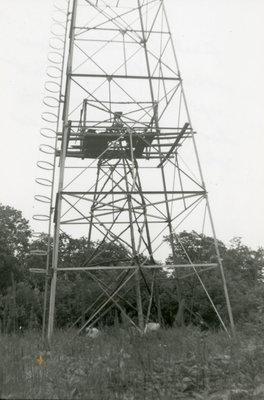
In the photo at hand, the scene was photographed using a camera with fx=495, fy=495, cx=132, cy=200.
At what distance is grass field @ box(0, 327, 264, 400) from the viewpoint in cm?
496

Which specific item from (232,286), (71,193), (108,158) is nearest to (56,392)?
(71,193)

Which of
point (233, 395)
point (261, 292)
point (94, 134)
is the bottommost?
point (233, 395)

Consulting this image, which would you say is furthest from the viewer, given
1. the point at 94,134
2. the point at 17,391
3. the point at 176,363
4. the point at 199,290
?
the point at 199,290

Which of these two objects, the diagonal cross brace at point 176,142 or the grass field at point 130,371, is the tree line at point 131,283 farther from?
the grass field at point 130,371

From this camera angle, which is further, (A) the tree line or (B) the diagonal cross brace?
(A) the tree line

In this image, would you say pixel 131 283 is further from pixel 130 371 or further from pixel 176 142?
pixel 130 371

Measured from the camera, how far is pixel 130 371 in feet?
18.4

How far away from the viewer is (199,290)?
971 inches

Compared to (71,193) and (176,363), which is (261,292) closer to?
(71,193)

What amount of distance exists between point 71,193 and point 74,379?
5870 mm

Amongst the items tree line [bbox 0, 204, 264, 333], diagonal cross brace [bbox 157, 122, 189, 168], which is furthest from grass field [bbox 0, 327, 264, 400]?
tree line [bbox 0, 204, 264, 333]

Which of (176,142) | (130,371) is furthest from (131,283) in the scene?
(130,371)

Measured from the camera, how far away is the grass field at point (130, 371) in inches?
195

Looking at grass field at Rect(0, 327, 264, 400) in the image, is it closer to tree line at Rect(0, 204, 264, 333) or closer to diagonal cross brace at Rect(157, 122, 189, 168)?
diagonal cross brace at Rect(157, 122, 189, 168)
